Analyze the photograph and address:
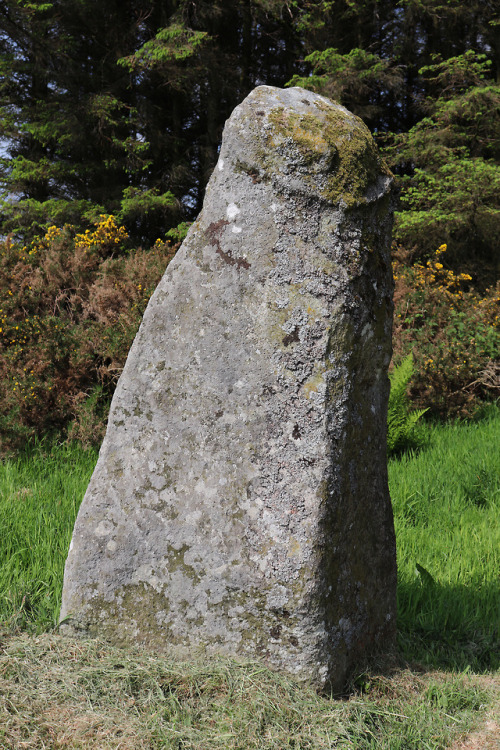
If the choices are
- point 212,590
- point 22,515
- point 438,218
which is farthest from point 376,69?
point 212,590

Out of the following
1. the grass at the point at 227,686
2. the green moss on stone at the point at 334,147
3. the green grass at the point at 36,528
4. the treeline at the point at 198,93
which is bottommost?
the grass at the point at 227,686

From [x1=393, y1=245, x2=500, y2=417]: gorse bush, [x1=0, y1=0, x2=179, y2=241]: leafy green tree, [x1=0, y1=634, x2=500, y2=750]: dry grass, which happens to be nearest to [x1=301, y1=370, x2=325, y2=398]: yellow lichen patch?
[x1=0, y1=634, x2=500, y2=750]: dry grass

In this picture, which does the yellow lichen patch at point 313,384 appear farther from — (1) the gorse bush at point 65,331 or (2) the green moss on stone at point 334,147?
(1) the gorse bush at point 65,331

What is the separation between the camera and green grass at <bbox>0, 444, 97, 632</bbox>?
8.57 ft

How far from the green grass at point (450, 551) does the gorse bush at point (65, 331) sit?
2.95m

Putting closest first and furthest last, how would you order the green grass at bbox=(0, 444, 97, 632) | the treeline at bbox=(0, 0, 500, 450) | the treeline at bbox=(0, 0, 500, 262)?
the green grass at bbox=(0, 444, 97, 632) < the treeline at bbox=(0, 0, 500, 450) < the treeline at bbox=(0, 0, 500, 262)

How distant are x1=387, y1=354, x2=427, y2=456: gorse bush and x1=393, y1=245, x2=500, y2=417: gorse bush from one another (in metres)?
0.90

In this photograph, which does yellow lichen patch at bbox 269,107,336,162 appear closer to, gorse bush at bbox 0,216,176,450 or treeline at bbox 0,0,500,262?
gorse bush at bbox 0,216,176,450

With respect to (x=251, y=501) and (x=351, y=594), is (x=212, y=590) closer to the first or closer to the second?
(x=251, y=501)

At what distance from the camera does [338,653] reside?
2164mm

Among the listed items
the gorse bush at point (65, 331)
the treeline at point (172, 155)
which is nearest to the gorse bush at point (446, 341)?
the treeline at point (172, 155)

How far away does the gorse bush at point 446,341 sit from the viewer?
7004mm

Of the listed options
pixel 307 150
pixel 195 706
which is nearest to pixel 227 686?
pixel 195 706

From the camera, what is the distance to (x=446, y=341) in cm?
749
